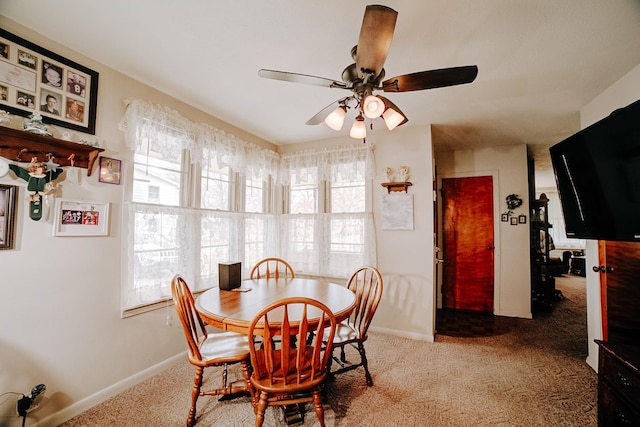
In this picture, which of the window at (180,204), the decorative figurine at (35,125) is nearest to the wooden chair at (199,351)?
the window at (180,204)

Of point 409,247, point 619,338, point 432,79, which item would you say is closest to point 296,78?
point 432,79

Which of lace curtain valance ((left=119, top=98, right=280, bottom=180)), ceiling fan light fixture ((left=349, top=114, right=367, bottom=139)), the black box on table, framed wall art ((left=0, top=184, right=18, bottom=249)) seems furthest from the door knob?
framed wall art ((left=0, top=184, right=18, bottom=249))

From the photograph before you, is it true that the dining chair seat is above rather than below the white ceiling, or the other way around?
below

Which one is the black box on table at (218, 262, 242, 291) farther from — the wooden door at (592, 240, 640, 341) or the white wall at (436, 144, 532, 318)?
the white wall at (436, 144, 532, 318)

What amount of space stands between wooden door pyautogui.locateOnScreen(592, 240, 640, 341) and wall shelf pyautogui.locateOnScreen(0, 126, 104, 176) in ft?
12.2

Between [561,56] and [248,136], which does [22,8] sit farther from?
[561,56]

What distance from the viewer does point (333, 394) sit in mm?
2012

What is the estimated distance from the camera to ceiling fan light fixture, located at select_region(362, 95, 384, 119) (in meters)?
1.44

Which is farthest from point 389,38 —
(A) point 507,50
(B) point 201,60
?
(B) point 201,60

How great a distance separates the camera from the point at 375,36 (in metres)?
1.18

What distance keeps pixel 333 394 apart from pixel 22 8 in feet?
10.4

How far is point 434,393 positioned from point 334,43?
2.64m

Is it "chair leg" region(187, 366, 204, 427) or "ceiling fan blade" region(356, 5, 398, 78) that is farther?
"chair leg" region(187, 366, 204, 427)

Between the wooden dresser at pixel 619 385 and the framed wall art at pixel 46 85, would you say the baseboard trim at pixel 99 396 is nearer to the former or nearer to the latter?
the framed wall art at pixel 46 85
